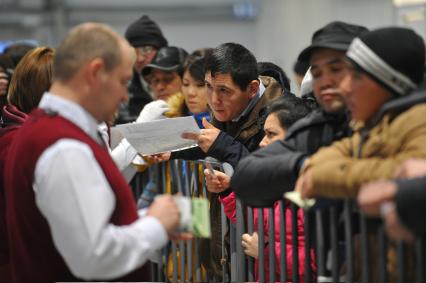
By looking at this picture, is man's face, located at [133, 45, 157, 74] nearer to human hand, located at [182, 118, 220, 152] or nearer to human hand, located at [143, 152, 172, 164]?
human hand, located at [143, 152, 172, 164]

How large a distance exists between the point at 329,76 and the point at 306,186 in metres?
0.57

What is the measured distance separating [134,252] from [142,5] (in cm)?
1149

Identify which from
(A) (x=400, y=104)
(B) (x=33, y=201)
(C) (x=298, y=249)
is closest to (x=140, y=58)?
(C) (x=298, y=249)

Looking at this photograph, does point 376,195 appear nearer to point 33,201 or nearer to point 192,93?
point 33,201

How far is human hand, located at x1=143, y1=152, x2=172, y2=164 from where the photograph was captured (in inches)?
183

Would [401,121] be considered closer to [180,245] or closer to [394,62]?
[394,62]

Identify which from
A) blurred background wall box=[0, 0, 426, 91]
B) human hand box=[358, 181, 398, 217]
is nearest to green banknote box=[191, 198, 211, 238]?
human hand box=[358, 181, 398, 217]

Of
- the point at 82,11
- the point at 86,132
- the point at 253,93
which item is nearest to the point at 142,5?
the point at 82,11

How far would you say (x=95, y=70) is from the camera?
2.65 metres

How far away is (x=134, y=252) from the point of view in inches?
102

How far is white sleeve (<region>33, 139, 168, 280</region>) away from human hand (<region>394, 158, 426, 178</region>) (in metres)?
0.72

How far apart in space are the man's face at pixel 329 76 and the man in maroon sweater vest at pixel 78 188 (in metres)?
0.74

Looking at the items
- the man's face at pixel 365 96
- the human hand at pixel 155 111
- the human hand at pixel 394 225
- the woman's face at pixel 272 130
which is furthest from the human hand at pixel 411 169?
the human hand at pixel 155 111

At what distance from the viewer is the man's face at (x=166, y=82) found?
5.88 metres
